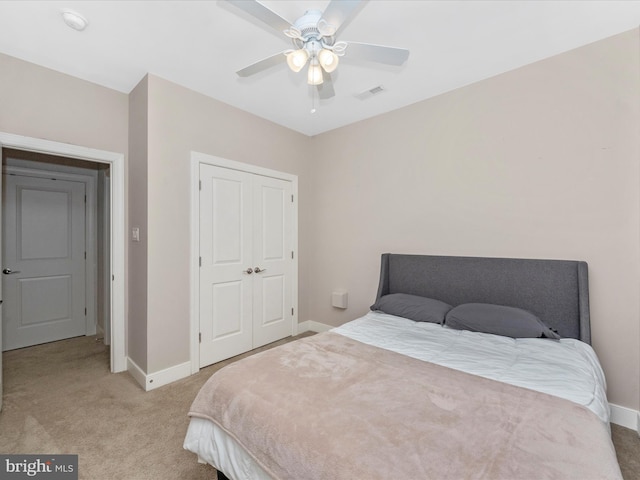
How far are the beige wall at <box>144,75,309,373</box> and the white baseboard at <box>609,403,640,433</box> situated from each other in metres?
3.46

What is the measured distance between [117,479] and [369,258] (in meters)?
2.77

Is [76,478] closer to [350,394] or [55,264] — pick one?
[350,394]

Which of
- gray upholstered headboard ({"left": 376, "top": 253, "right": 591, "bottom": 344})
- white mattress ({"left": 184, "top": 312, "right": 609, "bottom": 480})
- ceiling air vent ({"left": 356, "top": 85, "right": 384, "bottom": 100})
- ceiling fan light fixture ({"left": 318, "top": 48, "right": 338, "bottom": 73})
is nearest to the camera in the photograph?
white mattress ({"left": 184, "top": 312, "right": 609, "bottom": 480})

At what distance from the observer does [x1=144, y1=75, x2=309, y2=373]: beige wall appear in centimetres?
263

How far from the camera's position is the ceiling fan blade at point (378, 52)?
170 cm

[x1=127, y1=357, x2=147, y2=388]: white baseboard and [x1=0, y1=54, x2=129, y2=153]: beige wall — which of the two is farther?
[x1=127, y1=357, x2=147, y2=388]: white baseboard

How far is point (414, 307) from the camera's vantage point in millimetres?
2682

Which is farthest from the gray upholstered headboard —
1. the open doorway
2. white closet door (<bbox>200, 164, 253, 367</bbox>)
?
the open doorway

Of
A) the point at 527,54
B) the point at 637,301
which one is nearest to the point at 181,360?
the point at 637,301

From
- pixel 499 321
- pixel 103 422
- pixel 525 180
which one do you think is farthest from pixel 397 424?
pixel 525 180

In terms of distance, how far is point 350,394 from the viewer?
53.4 inches

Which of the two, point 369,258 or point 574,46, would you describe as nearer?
point 574,46

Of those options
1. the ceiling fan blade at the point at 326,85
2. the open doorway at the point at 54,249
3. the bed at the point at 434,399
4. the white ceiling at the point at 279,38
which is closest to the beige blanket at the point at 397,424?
the bed at the point at 434,399

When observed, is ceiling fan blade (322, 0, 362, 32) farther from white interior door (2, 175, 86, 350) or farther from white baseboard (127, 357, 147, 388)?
white interior door (2, 175, 86, 350)
